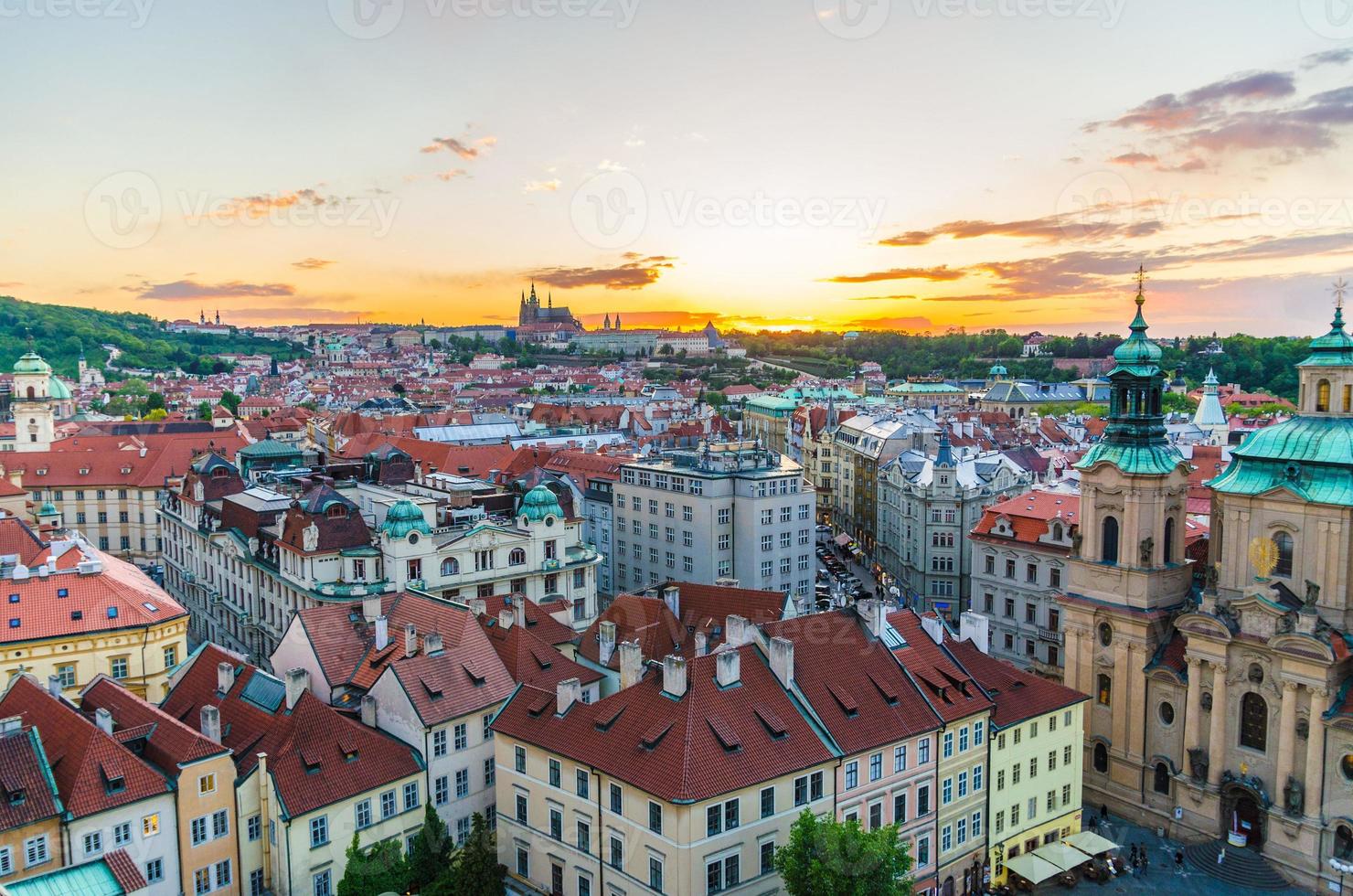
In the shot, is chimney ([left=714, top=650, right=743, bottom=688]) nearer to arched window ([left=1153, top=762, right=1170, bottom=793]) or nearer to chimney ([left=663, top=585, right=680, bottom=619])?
chimney ([left=663, top=585, right=680, bottom=619])

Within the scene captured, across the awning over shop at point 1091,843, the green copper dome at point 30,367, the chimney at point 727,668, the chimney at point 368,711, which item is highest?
the green copper dome at point 30,367

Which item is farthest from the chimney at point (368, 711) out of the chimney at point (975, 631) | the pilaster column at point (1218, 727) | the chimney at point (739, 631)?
the pilaster column at point (1218, 727)

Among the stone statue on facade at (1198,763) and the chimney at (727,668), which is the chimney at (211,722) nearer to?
the chimney at (727,668)

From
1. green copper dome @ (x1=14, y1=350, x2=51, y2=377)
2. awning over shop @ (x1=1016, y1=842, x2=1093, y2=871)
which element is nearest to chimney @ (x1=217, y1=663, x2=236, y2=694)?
awning over shop @ (x1=1016, y1=842, x2=1093, y2=871)

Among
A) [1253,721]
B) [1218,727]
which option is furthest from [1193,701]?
[1253,721]

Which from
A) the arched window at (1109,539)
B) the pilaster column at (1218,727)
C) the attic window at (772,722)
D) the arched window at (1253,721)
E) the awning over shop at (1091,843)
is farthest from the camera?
the arched window at (1109,539)

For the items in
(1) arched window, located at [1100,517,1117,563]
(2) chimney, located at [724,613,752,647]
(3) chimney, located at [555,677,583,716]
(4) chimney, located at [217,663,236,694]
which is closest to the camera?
(3) chimney, located at [555,677,583,716]
